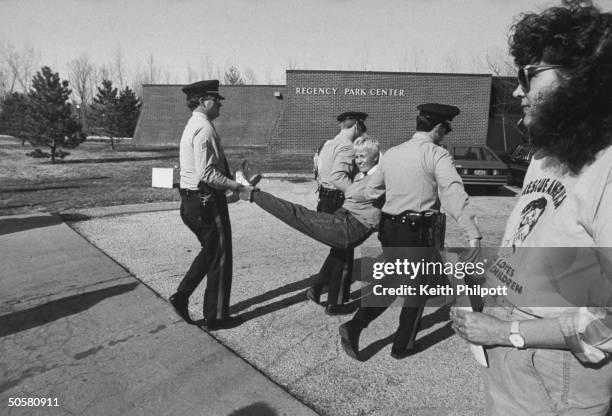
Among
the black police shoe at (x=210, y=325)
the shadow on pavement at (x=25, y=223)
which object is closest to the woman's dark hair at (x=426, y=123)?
the black police shoe at (x=210, y=325)

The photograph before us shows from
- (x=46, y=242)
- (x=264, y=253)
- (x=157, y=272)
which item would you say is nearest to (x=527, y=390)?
(x=157, y=272)

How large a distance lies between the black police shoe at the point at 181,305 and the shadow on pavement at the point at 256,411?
1357 mm

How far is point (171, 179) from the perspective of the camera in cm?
370

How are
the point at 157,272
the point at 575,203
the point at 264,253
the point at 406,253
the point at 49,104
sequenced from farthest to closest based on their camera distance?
the point at 49,104, the point at 264,253, the point at 157,272, the point at 406,253, the point at 575,203

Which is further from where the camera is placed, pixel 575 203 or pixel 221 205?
pixel 221 205

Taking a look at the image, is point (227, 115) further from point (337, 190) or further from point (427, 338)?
point (427, 338)

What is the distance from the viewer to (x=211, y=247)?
3.62 metres

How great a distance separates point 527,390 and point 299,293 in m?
3.51

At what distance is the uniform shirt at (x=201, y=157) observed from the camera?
135 inches

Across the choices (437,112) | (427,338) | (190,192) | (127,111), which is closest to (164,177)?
(190,192)

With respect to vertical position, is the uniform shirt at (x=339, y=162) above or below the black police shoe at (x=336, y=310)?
above

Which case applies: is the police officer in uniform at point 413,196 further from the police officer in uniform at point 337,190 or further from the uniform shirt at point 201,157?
the uniform shirt at point 201,157

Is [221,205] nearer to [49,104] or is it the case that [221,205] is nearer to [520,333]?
[520,333]

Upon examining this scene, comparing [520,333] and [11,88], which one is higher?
[11,88]
